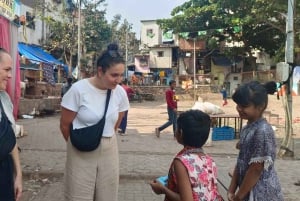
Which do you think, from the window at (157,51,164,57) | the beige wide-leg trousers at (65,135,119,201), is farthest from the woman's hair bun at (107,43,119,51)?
the window at (157,51,164,57)

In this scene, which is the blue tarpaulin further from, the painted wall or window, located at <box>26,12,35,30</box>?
the painted wall

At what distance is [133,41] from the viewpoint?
181 ft

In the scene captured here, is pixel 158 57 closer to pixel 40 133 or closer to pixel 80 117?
pixel 40 133

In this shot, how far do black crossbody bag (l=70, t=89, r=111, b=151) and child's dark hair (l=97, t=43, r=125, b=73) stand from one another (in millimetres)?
441

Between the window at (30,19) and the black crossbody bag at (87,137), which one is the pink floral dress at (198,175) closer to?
the black crossbody bag at (87,137)

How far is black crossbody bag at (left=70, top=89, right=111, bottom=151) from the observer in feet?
10.7

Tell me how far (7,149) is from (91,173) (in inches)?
31.6

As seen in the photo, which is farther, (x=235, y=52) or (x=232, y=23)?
(x=235, y=52)

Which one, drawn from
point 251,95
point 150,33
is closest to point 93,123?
point 251,95

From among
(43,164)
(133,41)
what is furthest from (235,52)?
(43,164)

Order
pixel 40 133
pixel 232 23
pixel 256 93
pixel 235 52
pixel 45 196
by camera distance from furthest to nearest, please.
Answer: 1. pixel 235 52
2. pixel 232 23
3. pixel 40 133
4. pixel 45 196
5. pixel 256 93

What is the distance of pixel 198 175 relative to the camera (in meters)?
2.57

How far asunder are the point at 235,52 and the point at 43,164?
32619mm

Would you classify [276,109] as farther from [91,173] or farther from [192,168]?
[192,168]
